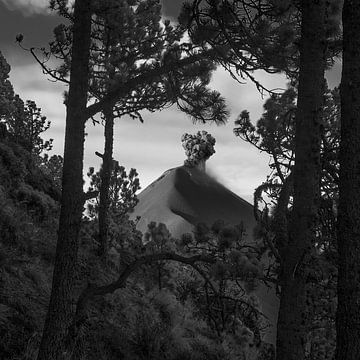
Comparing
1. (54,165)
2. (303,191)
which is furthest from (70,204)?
(54,165)

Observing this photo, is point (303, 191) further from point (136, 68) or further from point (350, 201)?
point (136, 68)

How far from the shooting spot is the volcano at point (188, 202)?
61.5m

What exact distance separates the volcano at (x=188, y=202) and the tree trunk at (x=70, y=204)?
51.6 meters

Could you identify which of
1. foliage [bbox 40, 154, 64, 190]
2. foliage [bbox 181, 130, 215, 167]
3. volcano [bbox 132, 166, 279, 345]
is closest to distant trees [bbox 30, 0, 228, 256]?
foliage [bbox 40, 154, 64, 190]

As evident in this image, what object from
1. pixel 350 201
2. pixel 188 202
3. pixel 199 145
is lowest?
pixel 350 201

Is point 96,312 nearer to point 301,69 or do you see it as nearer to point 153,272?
point 153,272

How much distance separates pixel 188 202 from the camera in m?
68.1

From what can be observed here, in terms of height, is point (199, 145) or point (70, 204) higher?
point (199, 145)

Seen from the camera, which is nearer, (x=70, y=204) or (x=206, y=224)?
(x=70, y=204)

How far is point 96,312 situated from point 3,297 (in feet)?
7.00

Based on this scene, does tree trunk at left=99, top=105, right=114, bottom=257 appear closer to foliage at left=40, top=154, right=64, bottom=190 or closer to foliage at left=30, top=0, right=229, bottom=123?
foliage at left=30, top=0, right=229, bottom=123

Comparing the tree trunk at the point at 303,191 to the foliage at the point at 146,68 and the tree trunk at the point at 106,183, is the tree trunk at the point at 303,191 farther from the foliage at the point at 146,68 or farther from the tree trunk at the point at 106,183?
the tree trunk at the point at 106,183

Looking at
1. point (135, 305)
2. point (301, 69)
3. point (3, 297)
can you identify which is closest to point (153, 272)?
point (135, 305)

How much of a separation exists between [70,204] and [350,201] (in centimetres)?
303
